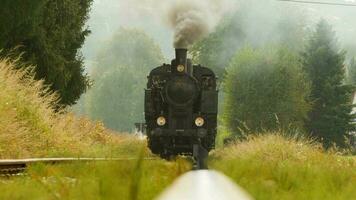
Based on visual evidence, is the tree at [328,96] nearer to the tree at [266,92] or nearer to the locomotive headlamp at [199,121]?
the tree at [266,92]

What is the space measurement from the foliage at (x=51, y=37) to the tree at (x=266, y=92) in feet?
81.0

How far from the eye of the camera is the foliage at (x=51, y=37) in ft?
50.0

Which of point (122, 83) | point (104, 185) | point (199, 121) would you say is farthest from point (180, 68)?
point (122, 83)

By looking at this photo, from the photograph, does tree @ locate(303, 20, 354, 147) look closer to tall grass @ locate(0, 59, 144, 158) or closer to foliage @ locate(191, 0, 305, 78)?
foliage @ locate(191, 0, 305, 78)

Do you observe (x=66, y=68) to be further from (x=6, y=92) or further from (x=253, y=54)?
(x=253, y=54)

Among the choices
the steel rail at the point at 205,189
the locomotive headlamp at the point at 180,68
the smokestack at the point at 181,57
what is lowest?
the locomotive headlamp at the point at 180,68

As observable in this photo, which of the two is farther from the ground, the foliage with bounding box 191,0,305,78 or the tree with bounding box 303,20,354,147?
the foliage with bounding box 191,0,305,78

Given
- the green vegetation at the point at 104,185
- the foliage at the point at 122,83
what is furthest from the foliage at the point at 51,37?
the foliage at the point at 122,83

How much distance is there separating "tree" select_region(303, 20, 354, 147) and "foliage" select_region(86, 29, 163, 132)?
37.8 m

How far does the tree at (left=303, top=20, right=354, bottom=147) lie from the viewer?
47.6 m

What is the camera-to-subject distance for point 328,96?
4850 cm

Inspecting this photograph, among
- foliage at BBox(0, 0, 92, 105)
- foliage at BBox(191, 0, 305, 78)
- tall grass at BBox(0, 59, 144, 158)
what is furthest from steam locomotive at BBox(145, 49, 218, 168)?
foliage at BBox(191, 0, 305, 78)

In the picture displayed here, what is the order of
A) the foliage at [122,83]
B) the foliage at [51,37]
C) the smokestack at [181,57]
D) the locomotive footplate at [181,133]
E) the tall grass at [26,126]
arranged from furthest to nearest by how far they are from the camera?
the foliage at [122,83]
the smokestack at [181,57]
the locomotive footplate at [181,133]
the foliage at [51,37]
the tall grass at [26,126]

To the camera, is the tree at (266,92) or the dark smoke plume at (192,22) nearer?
the dark smoke plume at (192,22)
